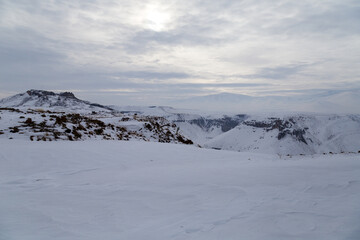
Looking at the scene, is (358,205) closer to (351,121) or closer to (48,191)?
(48,191)

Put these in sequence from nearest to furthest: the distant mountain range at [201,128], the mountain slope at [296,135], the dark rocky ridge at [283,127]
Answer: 1. the distant mountain range at [201,128]
2. the mountain slope at [296,135]
3. the dark rocky ridge at [283,127]

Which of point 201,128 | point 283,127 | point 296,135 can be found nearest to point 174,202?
point 296,135

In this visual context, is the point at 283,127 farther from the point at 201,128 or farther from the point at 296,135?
the point at 201,128

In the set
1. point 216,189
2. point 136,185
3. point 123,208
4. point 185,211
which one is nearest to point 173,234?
point 185,211

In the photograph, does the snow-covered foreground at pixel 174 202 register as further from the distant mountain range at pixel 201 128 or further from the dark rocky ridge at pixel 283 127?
the dark rocky ridge at pixel 283 127

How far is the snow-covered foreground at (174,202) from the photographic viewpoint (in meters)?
2.34

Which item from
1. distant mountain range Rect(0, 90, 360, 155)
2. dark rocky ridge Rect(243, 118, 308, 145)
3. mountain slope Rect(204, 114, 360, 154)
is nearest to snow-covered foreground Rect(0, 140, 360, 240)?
distant mountain range Rect(0, 90, 360, 155)

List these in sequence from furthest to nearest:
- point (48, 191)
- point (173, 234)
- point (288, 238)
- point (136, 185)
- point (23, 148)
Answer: point (23, 148) → point (136, 185) → point (48, 191) → point (173, 234) → point (288, 238)

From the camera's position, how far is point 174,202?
327 centimetres

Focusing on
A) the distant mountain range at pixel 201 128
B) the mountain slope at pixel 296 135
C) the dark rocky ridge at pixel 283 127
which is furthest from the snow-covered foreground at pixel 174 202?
the dark rocky ridge at pixel 283 127

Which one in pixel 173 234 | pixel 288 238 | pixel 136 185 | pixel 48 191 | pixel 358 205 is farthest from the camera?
pixel 136 185

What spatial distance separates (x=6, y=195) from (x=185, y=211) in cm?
286

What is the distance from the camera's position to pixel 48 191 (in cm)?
360

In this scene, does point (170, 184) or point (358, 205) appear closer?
point (358, 205)
